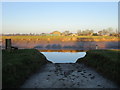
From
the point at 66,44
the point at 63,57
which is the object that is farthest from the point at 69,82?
the point at 66,44

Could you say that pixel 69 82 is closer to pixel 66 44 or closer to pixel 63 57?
pixel 63 57

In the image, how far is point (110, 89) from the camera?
8234 mm

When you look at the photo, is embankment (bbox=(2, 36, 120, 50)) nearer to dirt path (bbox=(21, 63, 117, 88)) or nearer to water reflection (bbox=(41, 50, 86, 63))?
water reflection (bbox=(41, 50, 86, 63))

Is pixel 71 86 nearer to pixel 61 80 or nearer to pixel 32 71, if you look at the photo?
pixel 61 80

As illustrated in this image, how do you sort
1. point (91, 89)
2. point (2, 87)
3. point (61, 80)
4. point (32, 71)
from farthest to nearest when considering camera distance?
1. point (32, 71)
2. point (61, 80)
3. point (91, 89)
4. point (2, 87)

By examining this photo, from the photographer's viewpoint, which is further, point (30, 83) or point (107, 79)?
point (107, 79)

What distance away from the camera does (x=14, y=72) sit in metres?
8.61

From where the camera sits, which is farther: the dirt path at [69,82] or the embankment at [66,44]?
the embankment at [66,44]

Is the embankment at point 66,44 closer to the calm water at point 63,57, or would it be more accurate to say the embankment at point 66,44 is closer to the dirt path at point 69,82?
the calm water at point 63,57

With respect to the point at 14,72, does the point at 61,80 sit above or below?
below

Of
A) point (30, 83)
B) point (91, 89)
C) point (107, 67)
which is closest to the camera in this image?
point (91, 89)

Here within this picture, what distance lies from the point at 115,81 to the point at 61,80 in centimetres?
300

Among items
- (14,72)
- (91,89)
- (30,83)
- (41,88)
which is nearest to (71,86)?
(91,89)

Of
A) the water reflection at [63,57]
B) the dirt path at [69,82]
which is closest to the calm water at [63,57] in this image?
the water reflection at [63,57]
